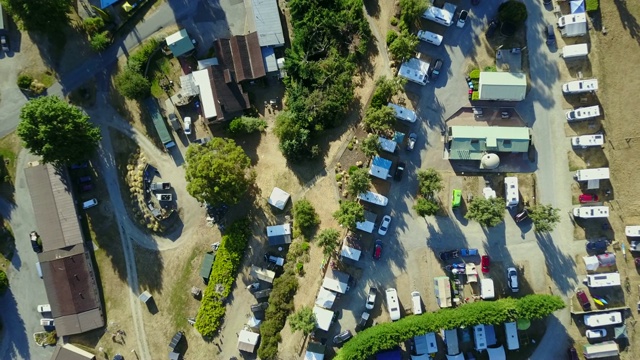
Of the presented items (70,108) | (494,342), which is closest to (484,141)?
(494,342)

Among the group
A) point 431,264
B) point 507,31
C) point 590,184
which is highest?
point 507,31

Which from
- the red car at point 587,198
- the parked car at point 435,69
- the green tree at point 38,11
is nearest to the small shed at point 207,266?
the green tree at point 38,11

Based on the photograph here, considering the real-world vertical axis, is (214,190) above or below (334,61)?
below

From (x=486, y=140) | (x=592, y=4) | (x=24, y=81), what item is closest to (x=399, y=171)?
(x=486, y=140)

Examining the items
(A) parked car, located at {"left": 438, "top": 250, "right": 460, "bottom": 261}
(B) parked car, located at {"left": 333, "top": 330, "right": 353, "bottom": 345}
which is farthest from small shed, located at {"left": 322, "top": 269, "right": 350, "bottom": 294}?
(A) parked car, located at {"left": 438, "top": 250, "right": 460, "bottom": 261}

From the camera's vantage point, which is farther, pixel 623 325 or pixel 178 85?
pixel 178 85

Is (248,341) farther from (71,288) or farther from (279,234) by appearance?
(71,288)

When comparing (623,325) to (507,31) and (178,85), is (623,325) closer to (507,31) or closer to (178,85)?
(507,31)
